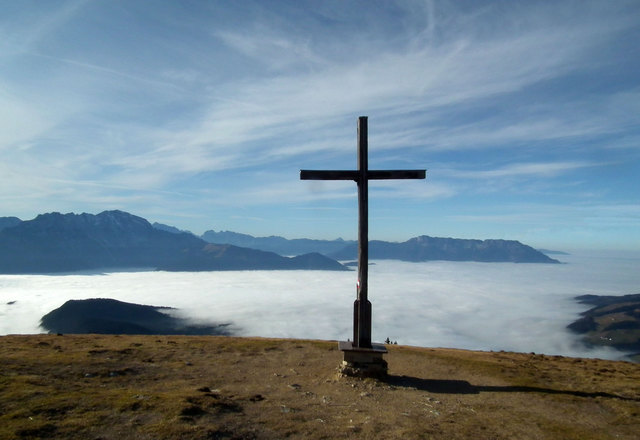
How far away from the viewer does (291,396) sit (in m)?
14.4

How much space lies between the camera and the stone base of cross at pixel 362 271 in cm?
1673

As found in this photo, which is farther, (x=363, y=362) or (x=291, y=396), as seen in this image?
(x=363, y=362)

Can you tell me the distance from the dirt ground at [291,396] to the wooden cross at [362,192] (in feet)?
8.23

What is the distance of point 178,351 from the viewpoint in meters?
22.8

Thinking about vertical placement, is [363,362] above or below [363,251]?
below

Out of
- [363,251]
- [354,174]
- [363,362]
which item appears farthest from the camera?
[354,174]

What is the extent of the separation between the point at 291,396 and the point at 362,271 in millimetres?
5848

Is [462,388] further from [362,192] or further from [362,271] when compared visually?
[362,192]

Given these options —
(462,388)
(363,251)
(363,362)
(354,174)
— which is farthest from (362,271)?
(462,388)

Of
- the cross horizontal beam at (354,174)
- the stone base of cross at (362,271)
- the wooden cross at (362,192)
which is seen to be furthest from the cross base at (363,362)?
the cross horizontal beam at (354,174)

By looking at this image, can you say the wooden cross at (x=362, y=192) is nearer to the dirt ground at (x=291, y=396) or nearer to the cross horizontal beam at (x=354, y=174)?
the cross horizontal beam at (x=354, y=174)

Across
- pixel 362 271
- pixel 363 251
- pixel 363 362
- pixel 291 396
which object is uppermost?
pixel 363 251

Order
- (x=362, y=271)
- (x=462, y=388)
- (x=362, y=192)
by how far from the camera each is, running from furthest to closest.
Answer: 1. (x=362, y=192)
2. (x=362, y=271)
3. (x=462, y=388)

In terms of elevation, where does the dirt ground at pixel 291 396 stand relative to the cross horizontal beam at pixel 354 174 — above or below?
below
